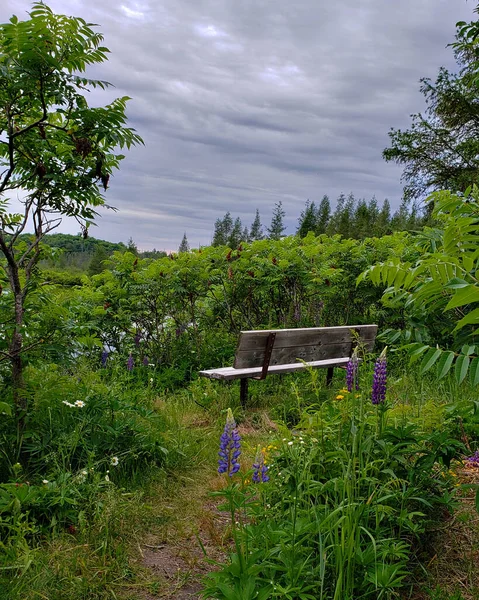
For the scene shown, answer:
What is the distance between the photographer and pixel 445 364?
1901mm

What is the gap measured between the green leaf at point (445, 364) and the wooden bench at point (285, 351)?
3172 millimetres

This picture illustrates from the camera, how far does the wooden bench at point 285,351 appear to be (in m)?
5.59

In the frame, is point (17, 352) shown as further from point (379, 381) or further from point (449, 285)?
point (449, 285)

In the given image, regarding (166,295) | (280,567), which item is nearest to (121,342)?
(166,295)

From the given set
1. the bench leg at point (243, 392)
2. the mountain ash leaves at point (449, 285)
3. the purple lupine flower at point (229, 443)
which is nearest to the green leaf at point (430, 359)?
the mountain ash leaves at point (449, 285)

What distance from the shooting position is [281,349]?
5914 mm

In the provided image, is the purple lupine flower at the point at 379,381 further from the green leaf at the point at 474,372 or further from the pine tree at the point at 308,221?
the pine tree at the point at 308,221

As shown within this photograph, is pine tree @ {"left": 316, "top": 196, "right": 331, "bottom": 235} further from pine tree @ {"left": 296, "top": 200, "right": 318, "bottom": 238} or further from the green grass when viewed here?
the green grass

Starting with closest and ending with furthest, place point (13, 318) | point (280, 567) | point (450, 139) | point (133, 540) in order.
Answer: point (280, 567) → point (133, 540) → point (13, 318) → point (450, 139)

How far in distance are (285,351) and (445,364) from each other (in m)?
4.10

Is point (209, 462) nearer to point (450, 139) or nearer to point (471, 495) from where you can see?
point (471, 495)

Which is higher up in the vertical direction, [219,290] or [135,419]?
[219,290]

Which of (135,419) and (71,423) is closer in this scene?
(71,423)

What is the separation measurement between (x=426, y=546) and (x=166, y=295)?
5.58 metres
